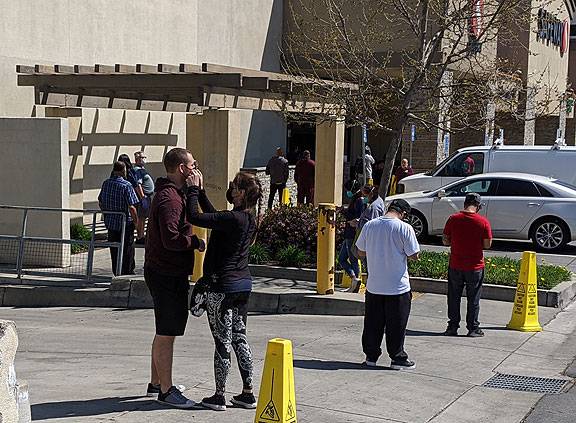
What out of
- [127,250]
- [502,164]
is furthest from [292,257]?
[502,164]

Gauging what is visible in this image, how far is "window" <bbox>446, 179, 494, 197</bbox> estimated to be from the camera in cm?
1845

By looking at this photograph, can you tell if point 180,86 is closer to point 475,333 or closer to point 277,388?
point 475,333

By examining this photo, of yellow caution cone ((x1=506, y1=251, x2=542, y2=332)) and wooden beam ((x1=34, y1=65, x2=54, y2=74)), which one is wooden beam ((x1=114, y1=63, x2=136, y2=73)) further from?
yellow caution cone ((x1=506, y1=251, x2=542, y2=332))

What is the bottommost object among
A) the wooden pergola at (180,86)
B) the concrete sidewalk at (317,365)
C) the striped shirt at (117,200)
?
the concrete sidewalk at (317,365)

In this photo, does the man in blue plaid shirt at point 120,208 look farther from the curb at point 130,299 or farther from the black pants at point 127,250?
the curb at point 130,299

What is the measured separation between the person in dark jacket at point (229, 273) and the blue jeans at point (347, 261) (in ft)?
18.3

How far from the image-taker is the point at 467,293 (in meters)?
10.3

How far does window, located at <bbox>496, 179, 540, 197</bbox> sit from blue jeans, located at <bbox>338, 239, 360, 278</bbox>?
6.75 m

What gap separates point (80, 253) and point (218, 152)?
11.8 ft

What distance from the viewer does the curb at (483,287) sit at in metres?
12.6

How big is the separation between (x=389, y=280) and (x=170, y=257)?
8.75 feet

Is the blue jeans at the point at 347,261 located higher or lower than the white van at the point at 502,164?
lower

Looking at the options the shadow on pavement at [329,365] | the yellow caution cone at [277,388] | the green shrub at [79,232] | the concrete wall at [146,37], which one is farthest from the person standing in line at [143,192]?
the yellow caution cone at [277,388]

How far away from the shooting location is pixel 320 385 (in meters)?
8.05
